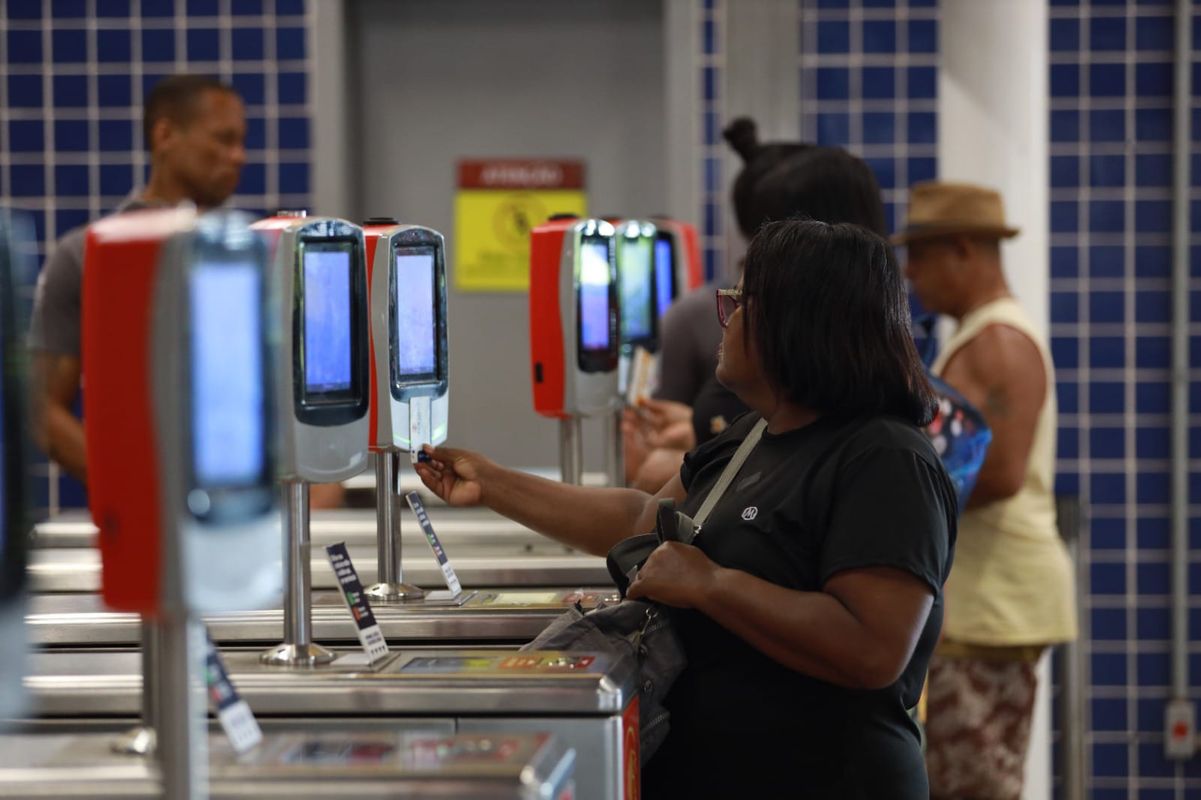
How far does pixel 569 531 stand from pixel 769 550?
66 centimetres

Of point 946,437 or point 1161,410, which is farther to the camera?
point 1161,410

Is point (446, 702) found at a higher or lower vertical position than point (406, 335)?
lower

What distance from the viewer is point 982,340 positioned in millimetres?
4109

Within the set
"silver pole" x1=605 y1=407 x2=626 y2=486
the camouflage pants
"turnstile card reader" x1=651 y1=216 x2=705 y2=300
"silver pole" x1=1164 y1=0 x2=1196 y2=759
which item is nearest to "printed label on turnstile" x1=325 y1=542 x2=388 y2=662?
"silver pole" x1=605 y1=407 x2=626 y2=486

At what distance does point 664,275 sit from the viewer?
13.4 ft

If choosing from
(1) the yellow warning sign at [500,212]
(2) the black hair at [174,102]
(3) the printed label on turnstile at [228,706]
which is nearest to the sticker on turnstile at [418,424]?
(3) the printed label on turnstile at [228,706]

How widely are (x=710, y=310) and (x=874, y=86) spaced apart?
8.14 feet

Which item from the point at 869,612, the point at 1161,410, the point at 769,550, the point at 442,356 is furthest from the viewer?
the point at 1161,410

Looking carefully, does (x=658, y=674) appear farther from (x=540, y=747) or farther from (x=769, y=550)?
(x=540, y=747)

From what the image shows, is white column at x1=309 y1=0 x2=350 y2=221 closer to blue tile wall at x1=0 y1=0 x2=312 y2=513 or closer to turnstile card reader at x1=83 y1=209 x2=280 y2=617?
blue tile wall at x1=0 y1=0 x2=312 y2=513

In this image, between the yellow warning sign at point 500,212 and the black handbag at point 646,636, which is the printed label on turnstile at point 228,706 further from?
the yellow warning sign at point 500,212

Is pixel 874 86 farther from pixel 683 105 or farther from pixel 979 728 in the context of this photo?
pixel 979 728

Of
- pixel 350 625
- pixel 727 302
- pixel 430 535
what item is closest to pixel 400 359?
pixel 430 535

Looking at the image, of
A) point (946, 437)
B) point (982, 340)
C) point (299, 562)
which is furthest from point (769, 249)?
point (982, 340)
